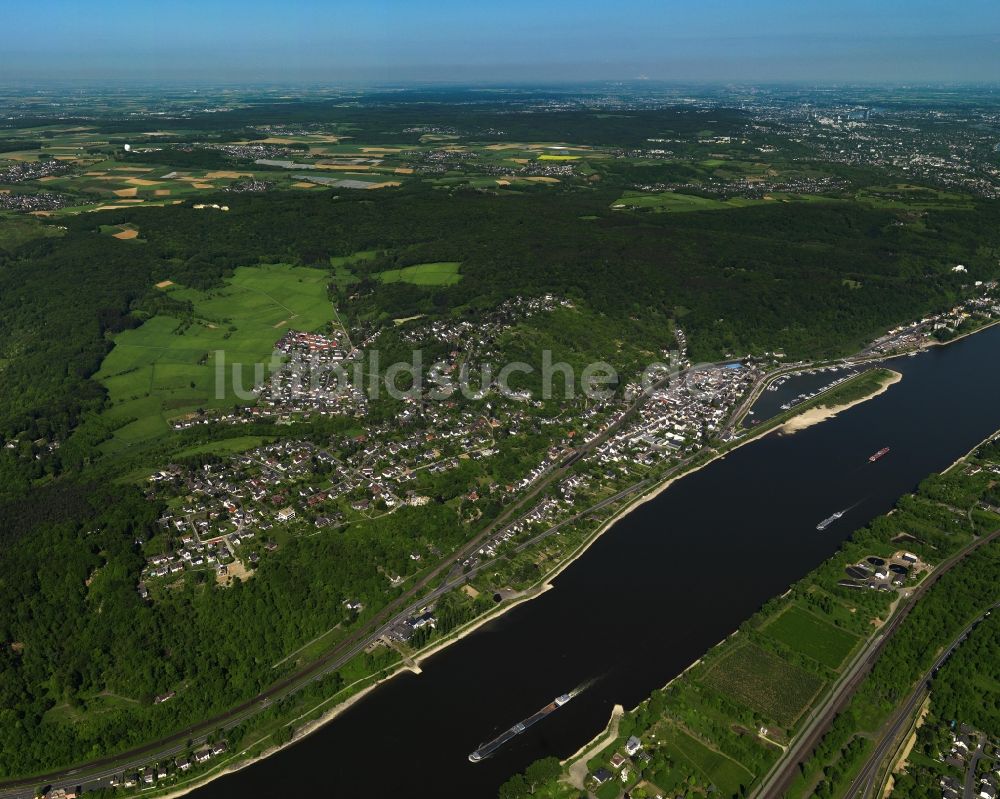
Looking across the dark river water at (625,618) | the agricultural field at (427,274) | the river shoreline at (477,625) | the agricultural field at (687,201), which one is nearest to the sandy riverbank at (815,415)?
the river shoreline at (477,625)

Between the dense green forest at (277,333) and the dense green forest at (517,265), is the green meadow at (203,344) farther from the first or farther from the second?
the dense green forest at (517,265)

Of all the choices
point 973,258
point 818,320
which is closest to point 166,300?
point 818,320

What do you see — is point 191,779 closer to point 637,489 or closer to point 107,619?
point 107,619

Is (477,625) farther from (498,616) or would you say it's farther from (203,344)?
(203,344)

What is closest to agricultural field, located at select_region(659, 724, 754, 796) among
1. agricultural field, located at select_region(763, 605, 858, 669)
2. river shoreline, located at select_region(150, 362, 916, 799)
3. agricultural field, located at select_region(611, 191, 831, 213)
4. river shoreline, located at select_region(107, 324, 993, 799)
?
river shoreline, located at select_region(107, 324, 993, 799)

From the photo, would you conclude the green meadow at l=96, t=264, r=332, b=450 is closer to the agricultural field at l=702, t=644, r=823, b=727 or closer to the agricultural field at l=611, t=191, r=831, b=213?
the agricultural field at l=702, t=644, r=823, b=727

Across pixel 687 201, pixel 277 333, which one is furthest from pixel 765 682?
pixel 687 201
